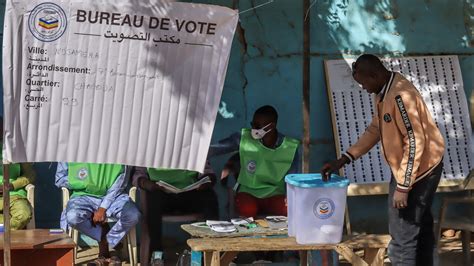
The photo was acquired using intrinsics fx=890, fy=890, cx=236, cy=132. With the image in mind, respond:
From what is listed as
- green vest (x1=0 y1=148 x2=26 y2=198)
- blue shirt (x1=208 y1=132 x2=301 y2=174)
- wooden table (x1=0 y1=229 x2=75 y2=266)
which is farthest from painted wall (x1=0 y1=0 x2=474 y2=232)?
wooden table (x1=0 y1=229 x2=75 y2=266)

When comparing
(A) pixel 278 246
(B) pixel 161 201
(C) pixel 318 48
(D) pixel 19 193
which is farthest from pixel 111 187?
(C) pixel 318 48

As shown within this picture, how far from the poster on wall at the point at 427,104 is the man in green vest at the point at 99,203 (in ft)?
6.32

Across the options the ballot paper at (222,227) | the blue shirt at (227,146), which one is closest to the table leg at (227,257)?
the ballot paper at (222,227)

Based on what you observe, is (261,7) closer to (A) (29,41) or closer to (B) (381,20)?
(B) (381,20)

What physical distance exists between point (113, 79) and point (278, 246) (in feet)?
4.64

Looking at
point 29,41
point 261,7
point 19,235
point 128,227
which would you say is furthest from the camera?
point 261,7

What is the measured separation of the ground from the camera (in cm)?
732

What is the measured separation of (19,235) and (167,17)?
1992mm

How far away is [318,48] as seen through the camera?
25.8 feet

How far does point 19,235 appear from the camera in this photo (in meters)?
6.25

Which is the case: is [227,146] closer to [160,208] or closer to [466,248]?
[160,208]

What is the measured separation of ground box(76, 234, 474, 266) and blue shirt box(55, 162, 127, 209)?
62 centimetres

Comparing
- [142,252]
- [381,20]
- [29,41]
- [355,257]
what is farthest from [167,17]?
[381,20]

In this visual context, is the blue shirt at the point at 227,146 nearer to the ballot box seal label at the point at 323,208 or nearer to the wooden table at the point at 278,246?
the wooden table at the point at 278,246
